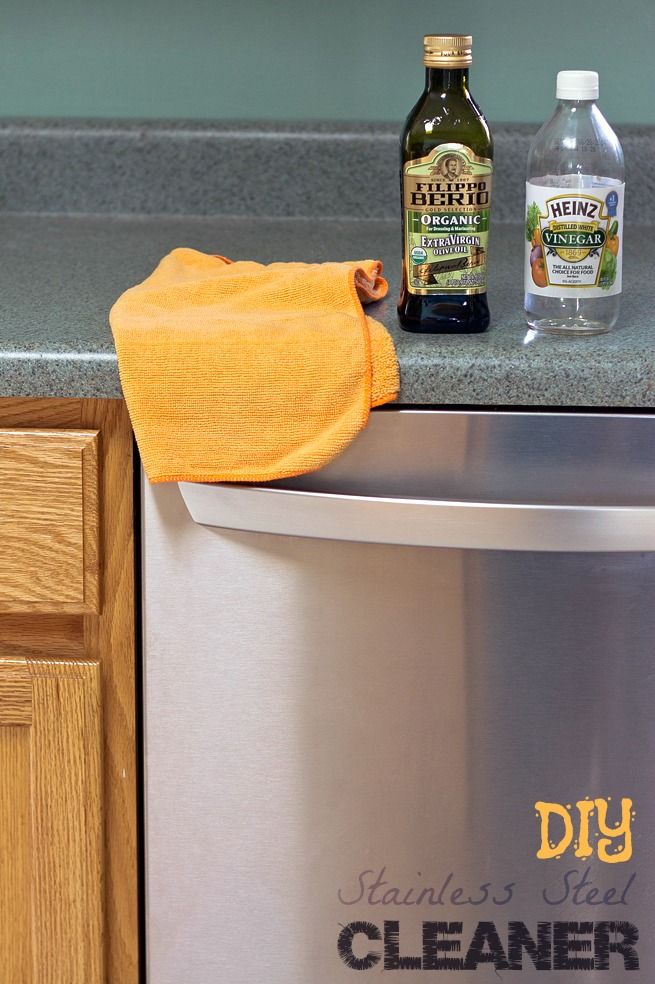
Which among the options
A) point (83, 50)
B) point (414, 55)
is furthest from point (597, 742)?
point (83, 50)

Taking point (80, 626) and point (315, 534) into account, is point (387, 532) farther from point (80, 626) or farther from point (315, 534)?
point (80, 626)

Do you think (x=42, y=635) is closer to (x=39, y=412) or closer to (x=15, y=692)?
(x=15, y=692)

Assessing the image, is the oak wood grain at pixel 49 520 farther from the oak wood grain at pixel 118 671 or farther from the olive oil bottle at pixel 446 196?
the olive oil bottle at pixel 446 196

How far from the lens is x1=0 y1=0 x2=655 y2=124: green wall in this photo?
1.45 m

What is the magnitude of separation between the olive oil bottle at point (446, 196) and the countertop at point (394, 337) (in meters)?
0.03

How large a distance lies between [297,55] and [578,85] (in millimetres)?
685

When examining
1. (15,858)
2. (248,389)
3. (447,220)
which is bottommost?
(15,858)

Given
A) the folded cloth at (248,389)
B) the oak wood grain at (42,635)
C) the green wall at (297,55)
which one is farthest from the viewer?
the green wall at (297,55)

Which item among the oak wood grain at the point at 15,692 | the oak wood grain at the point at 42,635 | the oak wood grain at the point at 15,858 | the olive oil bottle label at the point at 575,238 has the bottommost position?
the oak wood grain at the point at 15,858

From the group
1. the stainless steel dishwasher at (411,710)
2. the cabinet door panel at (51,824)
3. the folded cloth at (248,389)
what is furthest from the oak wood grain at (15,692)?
the folded cloth at (248,389)

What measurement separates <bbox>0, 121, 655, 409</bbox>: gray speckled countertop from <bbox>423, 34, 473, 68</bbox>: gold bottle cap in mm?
205

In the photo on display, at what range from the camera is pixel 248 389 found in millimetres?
821

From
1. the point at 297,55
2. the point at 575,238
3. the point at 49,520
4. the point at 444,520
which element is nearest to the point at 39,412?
the point at 49,520

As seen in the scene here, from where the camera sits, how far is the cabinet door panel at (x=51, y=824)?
36.6 inches
